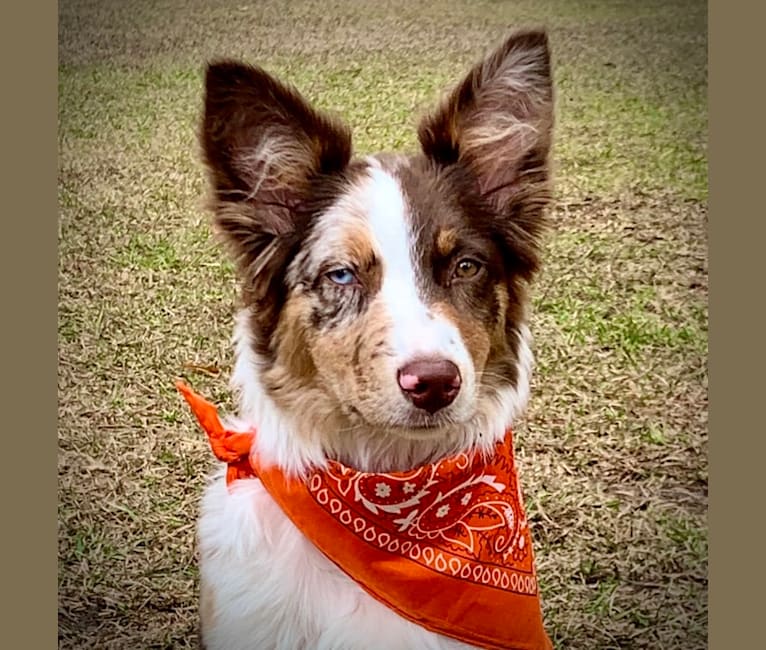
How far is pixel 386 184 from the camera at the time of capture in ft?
10.9

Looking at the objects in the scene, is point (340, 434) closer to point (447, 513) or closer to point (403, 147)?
point (447, 513)

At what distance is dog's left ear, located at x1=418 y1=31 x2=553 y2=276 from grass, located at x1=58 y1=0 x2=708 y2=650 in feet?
0.19

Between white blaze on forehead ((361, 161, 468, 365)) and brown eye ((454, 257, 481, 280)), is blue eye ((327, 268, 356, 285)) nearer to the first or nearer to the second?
white blaze on forehead ((361, 161, 468, 365))

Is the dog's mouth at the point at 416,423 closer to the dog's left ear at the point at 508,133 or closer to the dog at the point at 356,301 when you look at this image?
the dog at the point at 356,301

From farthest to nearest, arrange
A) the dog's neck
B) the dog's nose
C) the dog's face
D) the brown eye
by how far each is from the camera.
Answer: the dog's neck
the brown eye
the dog's face
the dog's nose

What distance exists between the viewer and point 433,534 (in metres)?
3.64

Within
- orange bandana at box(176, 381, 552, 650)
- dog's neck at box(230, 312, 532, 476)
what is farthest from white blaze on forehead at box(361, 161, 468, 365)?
orange bandana at box(176, 381, 552, 650)

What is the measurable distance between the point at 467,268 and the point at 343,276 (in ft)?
0.96

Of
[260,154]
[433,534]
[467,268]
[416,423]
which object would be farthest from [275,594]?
[260,154]

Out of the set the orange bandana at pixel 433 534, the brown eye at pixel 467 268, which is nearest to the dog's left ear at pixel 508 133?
the brown eye at pixel 467 268

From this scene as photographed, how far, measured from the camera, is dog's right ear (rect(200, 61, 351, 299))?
10.6 feet

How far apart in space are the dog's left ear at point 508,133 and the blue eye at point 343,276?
0.34 metres

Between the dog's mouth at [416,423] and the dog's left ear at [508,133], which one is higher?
the dog's left ear at [508,133]

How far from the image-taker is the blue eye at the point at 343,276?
3.32 m
